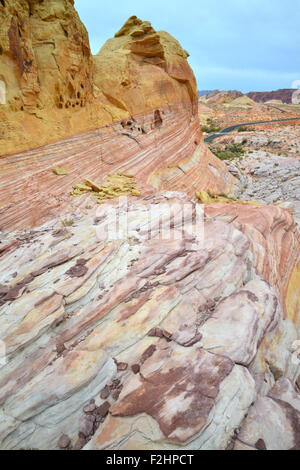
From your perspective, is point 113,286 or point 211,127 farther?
point 211,127

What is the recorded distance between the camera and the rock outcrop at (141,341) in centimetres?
324

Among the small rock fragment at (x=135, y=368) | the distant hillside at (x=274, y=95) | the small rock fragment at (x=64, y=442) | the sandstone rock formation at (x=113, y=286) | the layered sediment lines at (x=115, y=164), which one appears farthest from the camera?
the distant hillside at (x=274, y=95)

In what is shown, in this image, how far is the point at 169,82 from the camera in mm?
14805

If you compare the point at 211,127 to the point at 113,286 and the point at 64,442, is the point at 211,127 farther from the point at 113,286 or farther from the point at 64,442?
the point at 64,442

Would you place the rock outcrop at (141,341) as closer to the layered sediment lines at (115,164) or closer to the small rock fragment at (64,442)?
the small rock fragment at (64,442)

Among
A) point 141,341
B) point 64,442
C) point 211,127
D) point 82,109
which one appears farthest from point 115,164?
point 211,127

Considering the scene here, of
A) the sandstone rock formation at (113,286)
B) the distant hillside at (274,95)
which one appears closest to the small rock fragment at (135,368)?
the sandstone rock formation at (113,286)

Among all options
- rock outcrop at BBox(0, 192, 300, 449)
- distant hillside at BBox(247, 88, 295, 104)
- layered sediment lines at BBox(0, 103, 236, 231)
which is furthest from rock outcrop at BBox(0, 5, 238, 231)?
distant hillside at BBox(247, 88, 295, 104)

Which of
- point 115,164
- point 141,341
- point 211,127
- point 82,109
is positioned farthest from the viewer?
point 211,127

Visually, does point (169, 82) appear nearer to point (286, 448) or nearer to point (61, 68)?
point (61, 68)

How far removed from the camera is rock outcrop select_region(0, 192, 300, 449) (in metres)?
3.24

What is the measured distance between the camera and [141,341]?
4258 millimetres

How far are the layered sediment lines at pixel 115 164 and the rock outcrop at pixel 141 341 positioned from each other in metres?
1.69

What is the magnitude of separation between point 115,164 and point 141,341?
367 inches
